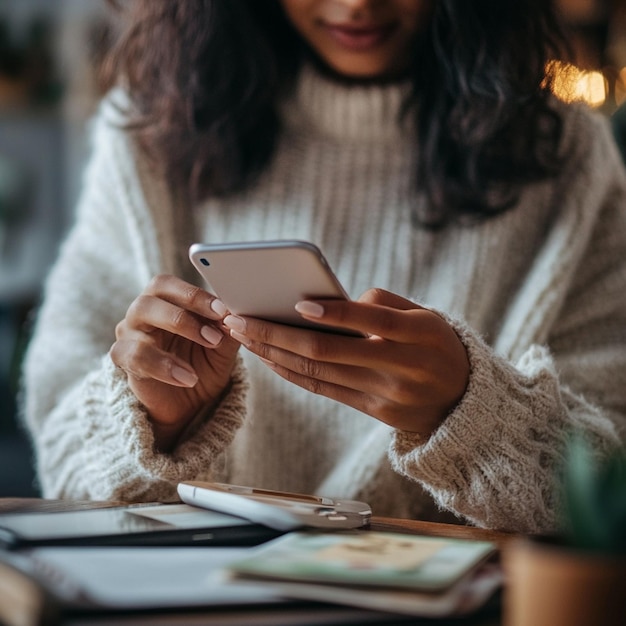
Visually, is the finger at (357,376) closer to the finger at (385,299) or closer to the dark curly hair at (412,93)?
the finger at (385,299)

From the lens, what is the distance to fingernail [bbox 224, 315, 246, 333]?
686 mm

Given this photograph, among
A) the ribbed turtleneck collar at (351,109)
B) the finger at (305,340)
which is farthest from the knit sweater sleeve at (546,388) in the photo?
the ribbed turtleneck collar at (351,109)

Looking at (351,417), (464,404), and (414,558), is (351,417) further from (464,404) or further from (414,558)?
(414,558)

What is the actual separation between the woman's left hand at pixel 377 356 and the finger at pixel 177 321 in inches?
1.5

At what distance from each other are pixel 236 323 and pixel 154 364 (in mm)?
99

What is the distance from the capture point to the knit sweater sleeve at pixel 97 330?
86 centimetres

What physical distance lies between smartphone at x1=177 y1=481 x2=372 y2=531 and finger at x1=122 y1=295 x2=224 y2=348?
0.38 feet

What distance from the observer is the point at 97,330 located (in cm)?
109

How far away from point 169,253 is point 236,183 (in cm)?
12

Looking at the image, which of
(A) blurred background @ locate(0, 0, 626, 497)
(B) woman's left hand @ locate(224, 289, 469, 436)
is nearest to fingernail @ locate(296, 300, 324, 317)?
(B) woman's left hand @ locate(224, 289, 469, 436)

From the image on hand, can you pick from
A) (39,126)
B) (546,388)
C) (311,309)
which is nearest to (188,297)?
(311,309)

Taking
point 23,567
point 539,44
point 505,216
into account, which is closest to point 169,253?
point 505,216

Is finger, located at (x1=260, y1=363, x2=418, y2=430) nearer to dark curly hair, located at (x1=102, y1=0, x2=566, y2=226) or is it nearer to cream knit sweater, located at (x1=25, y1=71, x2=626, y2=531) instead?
cream knit sweater, located at (x1=25, y1=71, x2=626, y2=531)

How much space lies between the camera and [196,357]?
80cm
